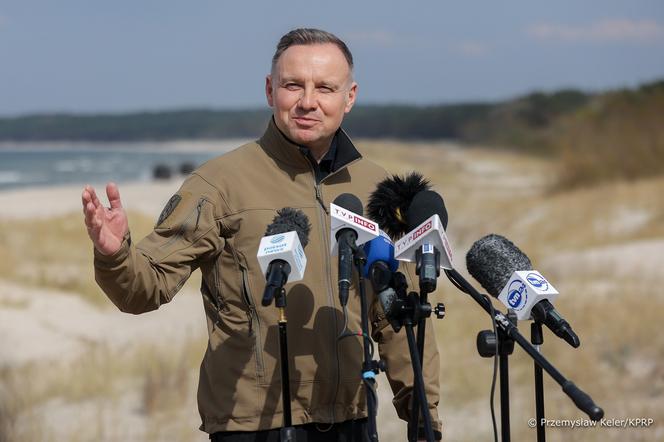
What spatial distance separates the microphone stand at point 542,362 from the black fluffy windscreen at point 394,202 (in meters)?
0.25

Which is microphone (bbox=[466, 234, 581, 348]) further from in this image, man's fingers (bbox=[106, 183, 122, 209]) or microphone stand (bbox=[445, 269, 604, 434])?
man's fingers (bbox=[106, 183, 122, 209])

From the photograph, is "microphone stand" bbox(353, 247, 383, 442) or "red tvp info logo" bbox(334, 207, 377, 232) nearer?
"microphone stand" bbox(353, 247, 383, 442)

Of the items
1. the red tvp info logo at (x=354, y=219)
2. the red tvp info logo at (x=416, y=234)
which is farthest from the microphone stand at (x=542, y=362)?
the red tvp info logo at (x=354, y=219)

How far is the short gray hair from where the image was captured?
3.36 m

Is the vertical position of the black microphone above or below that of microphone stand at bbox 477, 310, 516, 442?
above

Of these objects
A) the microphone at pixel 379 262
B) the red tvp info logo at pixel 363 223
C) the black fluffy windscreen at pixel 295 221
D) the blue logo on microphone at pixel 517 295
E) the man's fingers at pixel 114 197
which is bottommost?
the blue logo on microphone at pixel 517 295

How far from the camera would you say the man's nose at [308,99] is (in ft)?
10.8

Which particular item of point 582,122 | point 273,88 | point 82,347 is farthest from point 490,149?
point 273,88

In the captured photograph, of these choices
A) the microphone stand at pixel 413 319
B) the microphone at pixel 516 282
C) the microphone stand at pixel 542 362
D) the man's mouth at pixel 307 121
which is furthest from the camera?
the man's mouth at pixel 307 121

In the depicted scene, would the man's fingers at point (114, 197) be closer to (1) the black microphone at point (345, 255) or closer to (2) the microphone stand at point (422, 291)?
(1) the black microphone at point (345, 255)

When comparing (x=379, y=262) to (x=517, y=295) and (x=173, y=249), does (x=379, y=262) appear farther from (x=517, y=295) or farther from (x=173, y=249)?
(x=173, y=249)

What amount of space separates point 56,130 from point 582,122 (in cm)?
18206

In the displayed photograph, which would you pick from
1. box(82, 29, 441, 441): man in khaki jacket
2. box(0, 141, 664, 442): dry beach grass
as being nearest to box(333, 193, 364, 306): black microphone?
box(82, 29, 441, 441): man in khaki jacket

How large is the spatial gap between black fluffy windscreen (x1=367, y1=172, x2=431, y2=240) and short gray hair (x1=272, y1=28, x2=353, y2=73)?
51cm
